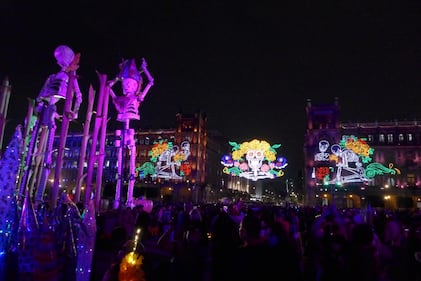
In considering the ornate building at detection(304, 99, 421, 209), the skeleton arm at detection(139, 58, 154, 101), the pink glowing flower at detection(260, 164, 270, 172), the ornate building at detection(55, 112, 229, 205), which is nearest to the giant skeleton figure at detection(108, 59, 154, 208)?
the skeleton arm at detection(139, 58, 154, 101)

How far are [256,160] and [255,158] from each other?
1.09ft

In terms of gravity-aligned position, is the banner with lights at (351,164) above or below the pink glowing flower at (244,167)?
above

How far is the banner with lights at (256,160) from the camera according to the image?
45688mm

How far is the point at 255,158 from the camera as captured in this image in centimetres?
4584

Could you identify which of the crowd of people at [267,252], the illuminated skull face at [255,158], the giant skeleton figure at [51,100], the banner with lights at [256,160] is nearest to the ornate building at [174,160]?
the banner with lights at [256,160]

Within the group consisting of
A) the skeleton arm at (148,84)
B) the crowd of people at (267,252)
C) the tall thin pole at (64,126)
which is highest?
the skeleton arm at (148,84)

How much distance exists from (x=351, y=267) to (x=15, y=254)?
5607mm

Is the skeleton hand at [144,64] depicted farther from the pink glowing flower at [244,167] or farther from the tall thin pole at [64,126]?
the pink glowing flower at [244,167]

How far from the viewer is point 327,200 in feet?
213

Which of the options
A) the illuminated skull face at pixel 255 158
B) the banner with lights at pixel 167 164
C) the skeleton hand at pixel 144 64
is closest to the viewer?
the skeleton hand at pixel 144 64

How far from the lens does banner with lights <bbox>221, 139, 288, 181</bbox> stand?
4569 centimetres

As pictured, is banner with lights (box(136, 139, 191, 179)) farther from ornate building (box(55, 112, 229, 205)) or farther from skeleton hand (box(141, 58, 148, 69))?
skeleton hand (box(141, 58, 148, 69))

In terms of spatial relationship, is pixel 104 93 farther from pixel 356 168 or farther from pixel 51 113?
pixel 356 168

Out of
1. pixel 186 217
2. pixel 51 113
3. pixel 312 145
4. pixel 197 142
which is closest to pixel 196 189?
pixel 197 142
